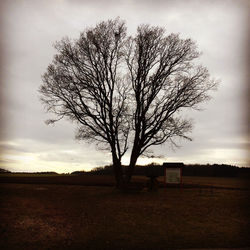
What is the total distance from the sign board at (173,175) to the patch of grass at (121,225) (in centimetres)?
998

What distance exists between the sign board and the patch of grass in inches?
393

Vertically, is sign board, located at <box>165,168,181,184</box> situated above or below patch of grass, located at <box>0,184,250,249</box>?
above

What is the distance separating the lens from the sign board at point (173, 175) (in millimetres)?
29625

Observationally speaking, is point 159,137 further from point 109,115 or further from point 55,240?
point 55,240

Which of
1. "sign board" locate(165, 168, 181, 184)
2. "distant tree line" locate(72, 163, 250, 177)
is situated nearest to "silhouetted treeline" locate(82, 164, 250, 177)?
"distant tree line" locate(72, 163, 250, 177)

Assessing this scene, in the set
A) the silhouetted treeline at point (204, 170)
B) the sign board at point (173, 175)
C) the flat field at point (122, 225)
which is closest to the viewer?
the flat field at point (122, 225)

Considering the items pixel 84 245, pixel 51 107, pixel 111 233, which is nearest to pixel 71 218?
pixel 111 233

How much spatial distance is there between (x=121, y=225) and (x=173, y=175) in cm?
1758

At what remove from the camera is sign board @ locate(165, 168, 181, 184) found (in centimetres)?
2962

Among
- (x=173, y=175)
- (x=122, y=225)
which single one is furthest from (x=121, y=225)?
(x=173, y=175)

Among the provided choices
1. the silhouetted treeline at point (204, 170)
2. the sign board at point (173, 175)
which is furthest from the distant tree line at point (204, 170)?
the sign board at point (173, 175)

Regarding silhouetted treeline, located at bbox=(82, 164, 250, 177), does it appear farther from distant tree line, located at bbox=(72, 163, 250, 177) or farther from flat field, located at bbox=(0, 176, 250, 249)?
flat field, located at bbox=(0, 176, 250, 249)

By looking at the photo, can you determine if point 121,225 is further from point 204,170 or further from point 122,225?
point 204,170

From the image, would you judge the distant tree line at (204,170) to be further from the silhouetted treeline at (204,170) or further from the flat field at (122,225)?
the flat field at (122,225)
